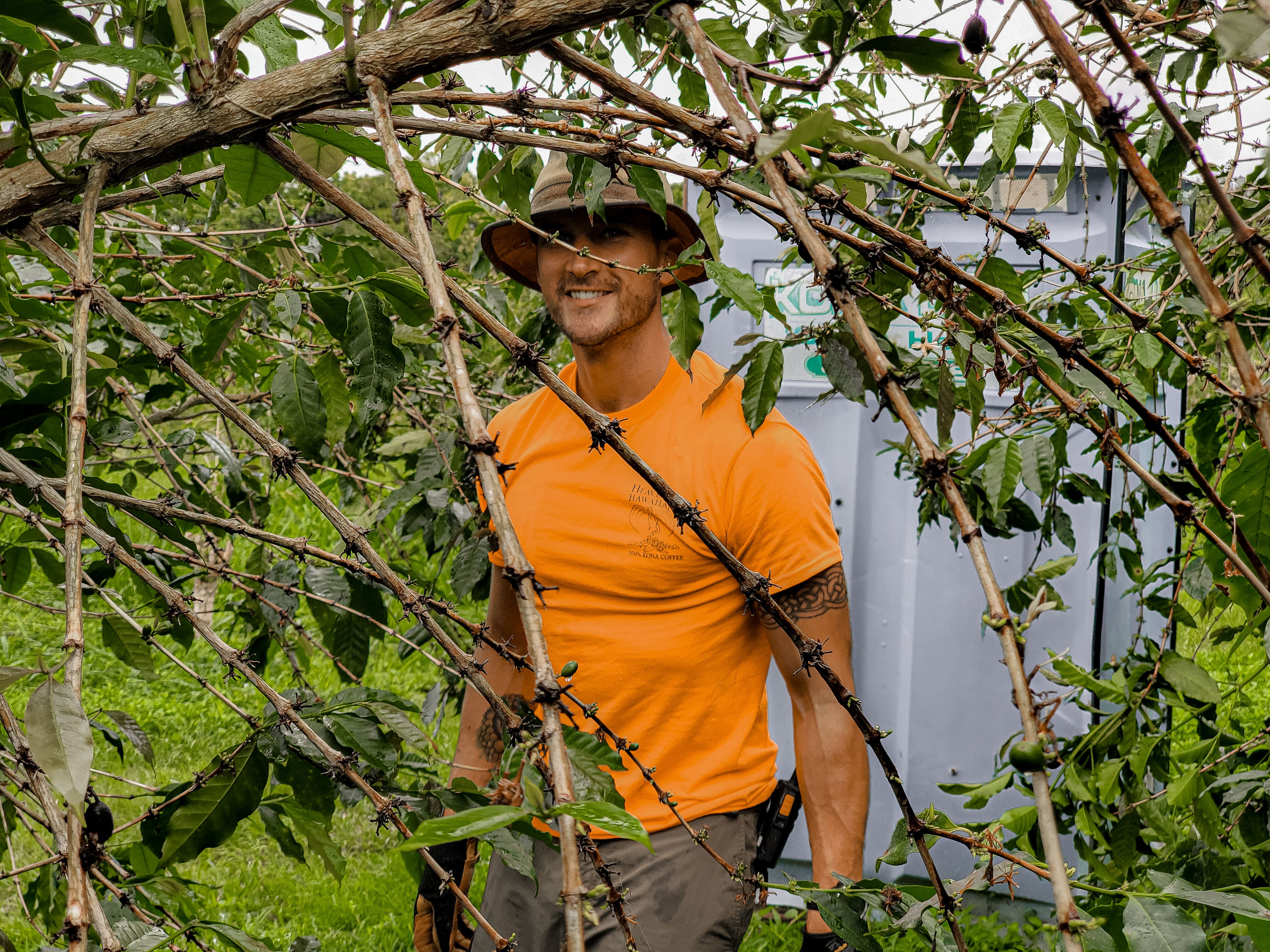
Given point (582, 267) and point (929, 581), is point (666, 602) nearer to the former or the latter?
point (582, 267)

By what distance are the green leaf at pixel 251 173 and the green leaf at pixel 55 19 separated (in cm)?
20

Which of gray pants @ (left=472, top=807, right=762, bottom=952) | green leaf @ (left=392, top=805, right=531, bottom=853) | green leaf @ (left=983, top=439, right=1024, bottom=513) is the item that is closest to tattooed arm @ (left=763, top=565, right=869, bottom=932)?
gray pants @ (left=472, top=807, right=762, bottom=952)

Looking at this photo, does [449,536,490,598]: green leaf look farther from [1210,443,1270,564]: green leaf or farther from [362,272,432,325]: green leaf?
[1210,443,1270,564]: green leaf

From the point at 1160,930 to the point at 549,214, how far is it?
196 cm

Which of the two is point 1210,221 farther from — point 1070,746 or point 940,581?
point 940,581

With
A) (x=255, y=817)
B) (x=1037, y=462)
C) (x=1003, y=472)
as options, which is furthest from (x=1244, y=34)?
(x=255, y=817)

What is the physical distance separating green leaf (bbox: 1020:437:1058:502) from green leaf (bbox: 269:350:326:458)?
135cm

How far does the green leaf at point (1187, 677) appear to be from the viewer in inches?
78.4

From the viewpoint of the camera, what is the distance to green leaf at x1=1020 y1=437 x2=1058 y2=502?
81.4 inches

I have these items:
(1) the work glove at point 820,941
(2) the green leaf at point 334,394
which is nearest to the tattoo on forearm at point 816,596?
(1) the work glove at point 820,941

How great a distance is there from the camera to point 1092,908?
0.97 m

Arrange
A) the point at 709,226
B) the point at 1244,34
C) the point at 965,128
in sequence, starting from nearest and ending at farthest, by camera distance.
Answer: the point at 1244,34 → the point at 709,226 → the point at 965,128

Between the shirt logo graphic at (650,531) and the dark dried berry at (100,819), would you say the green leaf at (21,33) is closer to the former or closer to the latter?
the dark dried berry at (100,819)

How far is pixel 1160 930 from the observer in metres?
0.85
